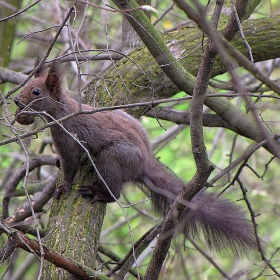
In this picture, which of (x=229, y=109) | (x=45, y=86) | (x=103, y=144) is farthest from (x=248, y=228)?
(x=45, y=86)

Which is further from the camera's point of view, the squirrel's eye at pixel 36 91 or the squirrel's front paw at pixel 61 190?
the squirrel's eye at pixel 36 91

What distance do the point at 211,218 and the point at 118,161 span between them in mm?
886

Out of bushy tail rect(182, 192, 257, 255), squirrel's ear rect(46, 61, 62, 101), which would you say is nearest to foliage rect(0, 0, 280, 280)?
bushy tail rect(182, 192, 257, 255)

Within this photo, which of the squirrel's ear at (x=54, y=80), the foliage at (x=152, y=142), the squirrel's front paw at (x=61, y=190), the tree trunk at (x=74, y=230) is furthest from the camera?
the foliage at (x=152, y=142)

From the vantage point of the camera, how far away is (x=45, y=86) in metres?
4.09

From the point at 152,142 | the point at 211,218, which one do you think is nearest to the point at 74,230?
the point at 211,218

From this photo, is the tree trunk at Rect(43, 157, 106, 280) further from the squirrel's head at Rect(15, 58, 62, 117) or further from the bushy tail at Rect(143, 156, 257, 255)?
the squirrel's head at Rect(15, 58, 62, 117)

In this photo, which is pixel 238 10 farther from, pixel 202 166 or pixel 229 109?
pixel 229 109

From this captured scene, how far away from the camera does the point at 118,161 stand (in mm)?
4164

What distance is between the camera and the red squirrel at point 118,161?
154 inches

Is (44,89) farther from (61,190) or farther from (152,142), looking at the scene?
(152,142)

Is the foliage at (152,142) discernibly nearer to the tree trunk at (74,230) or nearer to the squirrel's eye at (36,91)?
the squirrel's eye at (36,91)

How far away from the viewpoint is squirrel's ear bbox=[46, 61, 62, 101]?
13.1ft

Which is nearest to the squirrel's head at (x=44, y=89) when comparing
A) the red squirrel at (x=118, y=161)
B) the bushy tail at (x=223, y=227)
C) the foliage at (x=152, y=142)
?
the red squirrel at (x=118, y=161)
